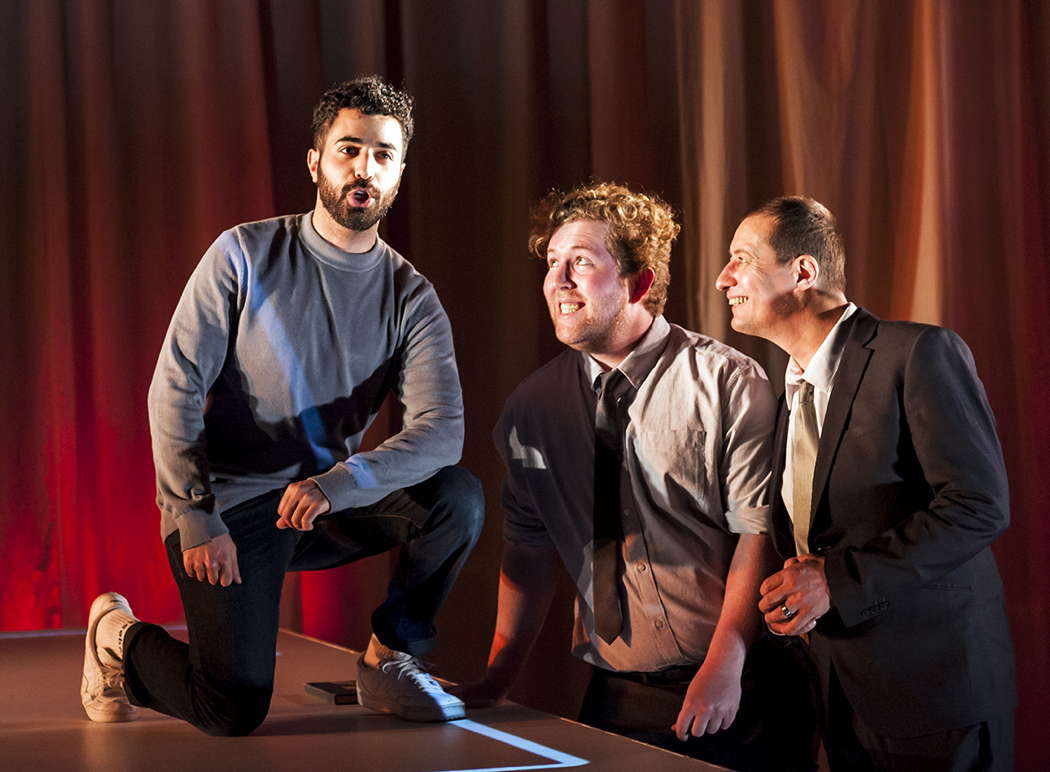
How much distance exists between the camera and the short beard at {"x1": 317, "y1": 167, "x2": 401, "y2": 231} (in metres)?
2.32

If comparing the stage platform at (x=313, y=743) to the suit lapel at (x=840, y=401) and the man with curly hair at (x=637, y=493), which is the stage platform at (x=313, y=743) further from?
the suit lapel at (x=840, y=401)

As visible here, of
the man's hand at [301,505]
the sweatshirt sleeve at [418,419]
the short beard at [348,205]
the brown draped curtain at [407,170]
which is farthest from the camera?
the brown draped curtain at [407,170]

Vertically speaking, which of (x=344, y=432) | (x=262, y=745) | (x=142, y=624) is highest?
(x=344, y=432)

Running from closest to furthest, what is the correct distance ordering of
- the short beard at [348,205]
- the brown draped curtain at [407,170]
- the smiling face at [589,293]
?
the short beard at [348,205], the smiling face at [589,293], the brown draped curtain at [407,170]

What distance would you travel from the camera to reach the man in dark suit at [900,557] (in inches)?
79.8

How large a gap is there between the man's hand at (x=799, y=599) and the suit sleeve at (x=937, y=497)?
2cm

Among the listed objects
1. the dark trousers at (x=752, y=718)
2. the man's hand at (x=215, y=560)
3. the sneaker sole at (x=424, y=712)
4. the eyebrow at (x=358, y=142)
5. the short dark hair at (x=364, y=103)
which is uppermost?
the short dark hair at (x=364, y=103)

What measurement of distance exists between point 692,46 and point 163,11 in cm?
153

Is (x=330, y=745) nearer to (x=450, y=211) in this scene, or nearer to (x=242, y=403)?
(x=242, y=403)

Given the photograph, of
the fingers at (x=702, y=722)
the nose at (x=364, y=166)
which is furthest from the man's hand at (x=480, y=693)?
the nose at (x=364, y=166)

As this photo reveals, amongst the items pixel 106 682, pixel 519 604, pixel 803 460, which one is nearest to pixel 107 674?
pixel 106 682

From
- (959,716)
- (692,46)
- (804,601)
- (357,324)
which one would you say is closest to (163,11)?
(692,46)

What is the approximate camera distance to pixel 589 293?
8.44ft

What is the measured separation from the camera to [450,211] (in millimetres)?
3775
